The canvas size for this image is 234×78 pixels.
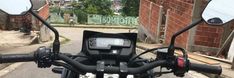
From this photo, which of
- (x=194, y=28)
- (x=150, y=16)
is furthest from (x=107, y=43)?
(x=150, y=16)

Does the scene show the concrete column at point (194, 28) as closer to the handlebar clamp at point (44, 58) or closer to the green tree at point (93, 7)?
the handlebar clamp at point (44, 58)

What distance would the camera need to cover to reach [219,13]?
2.61m

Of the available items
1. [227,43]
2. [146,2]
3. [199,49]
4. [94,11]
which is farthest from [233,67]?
[94,11]

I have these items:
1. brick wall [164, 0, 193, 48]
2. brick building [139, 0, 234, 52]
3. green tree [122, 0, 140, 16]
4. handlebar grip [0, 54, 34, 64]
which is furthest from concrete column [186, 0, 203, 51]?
green tree [122, 0, 140, 16]

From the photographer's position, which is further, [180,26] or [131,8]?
[131,8]

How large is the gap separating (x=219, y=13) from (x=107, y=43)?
72 centimetres

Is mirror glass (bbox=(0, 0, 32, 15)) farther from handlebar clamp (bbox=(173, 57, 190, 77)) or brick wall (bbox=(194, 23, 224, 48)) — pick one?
brick wall (bbox=(194, 23, 224, 48))

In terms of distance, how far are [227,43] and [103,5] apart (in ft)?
162

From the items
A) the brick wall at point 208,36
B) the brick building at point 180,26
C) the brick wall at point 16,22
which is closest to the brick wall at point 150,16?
the brick building at point 180,26

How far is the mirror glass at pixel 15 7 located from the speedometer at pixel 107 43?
0.49 metres

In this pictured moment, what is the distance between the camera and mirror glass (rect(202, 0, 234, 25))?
8.51 ft

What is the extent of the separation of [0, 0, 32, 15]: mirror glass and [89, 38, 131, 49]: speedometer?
0.49 metres

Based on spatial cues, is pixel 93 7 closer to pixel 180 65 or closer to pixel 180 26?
pixel 180 26

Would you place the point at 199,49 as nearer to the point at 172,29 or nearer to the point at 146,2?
the point at 172,29
